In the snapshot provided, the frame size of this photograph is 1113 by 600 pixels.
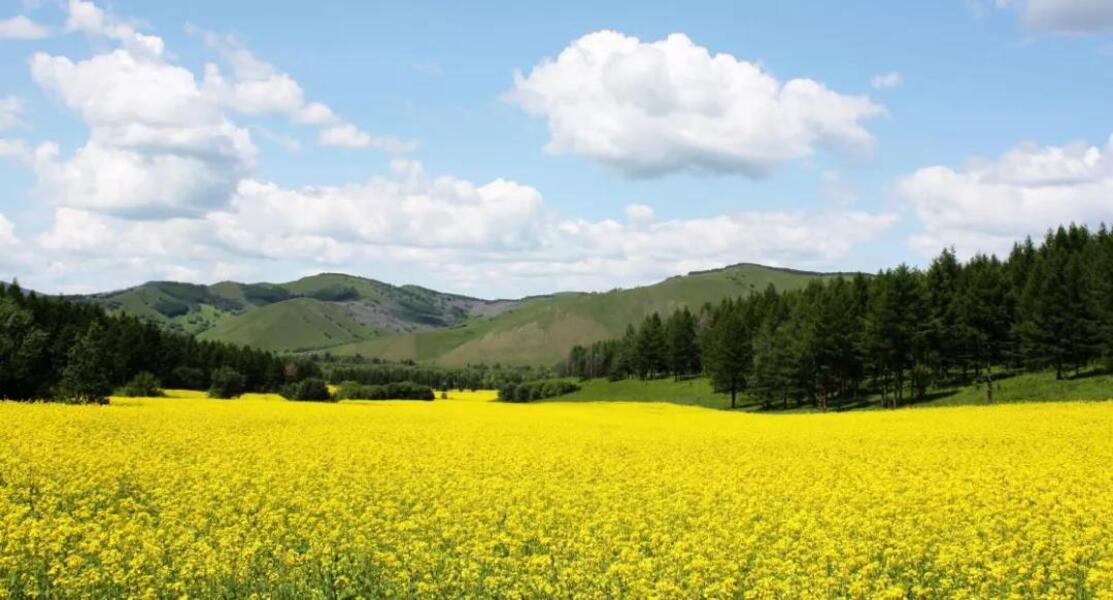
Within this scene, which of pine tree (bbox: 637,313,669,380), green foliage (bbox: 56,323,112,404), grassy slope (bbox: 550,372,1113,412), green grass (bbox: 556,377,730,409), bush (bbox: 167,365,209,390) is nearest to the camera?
green foliage (bbox: 56,323,112,404)

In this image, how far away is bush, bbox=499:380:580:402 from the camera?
140000mm

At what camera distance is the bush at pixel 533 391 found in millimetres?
140000

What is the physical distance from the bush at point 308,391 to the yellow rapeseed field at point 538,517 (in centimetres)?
6131

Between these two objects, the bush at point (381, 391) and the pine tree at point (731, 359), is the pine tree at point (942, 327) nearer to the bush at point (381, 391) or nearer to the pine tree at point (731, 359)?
the pine tree at point (731, 359)

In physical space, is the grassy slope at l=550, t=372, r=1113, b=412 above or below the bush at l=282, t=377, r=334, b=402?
above

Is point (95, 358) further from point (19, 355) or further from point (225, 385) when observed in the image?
point (225, 385)

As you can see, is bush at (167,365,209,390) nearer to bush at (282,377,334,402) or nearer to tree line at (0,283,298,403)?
tree line at (0,283,298,403)

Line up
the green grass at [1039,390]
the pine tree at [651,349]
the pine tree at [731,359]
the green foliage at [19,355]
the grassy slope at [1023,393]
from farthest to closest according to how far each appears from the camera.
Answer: the pine tree at [651,349]
the pine tree at [731,359]
the green foliage at [19,355]
the grassy slope at [1023,393]
the green grass at [1039,390]

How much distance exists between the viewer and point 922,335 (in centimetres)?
6756

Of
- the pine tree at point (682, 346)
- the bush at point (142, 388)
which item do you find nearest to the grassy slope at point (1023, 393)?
the pine tree at point (682, 346)

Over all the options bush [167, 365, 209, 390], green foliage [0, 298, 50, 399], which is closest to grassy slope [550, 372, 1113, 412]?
green foliage [0, 298, 50, 399]

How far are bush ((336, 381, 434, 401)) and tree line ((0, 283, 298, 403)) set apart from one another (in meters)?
12.4

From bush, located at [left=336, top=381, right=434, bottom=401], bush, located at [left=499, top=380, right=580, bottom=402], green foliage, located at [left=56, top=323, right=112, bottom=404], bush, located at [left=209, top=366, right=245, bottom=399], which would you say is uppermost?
green foliage, located at [left=56, top=323, right=112, bottom=404]

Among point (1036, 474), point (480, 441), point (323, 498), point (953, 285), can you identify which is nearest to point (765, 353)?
point (953, 285)
